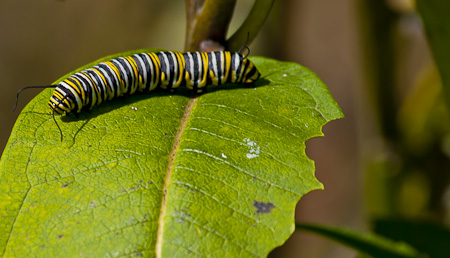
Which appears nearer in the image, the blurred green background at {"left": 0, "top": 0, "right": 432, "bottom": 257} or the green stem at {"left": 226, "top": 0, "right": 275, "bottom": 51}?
the green stem at {"left": 226, "top": 0, "right": 275, "bottom": 51}

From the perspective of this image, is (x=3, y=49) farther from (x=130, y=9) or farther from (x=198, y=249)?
(x=198, y=249)

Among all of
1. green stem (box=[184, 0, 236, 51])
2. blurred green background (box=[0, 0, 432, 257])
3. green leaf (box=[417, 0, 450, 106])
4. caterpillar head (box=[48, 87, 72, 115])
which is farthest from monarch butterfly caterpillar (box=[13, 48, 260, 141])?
blurred green background (box=[0, 0, 432, 257])

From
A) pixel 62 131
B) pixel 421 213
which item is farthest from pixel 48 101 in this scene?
pixel 421 213

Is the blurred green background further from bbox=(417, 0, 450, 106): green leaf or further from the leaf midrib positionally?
the leaf midrib

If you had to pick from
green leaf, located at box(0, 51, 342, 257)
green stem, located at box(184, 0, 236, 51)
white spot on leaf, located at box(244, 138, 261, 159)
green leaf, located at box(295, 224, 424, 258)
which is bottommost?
green leaf, located at box(295, 224, 424, 258)

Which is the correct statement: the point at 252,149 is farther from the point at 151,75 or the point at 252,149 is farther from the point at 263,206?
the point at 151,75
